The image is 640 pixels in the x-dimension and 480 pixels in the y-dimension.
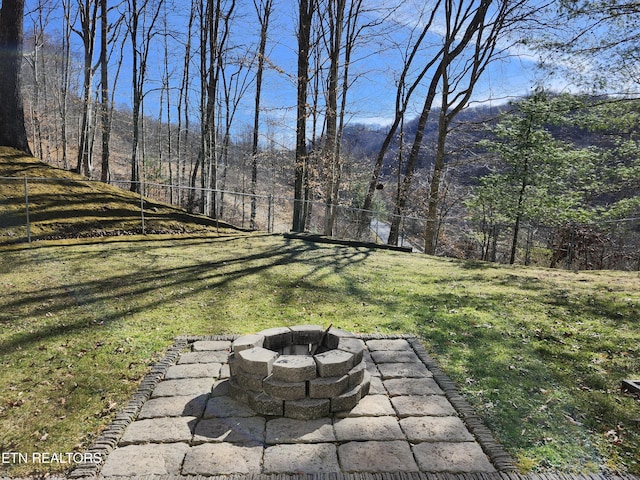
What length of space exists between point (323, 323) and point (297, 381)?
2.01m

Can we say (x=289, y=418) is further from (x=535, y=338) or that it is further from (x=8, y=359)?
(x=535, y=338)

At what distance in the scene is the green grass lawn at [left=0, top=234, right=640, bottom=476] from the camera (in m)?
2.86

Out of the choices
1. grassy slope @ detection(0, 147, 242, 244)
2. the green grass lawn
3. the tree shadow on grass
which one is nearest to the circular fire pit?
the green grass lawn

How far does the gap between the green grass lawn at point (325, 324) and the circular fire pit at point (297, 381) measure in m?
1.04

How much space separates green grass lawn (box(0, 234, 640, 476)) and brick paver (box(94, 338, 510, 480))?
1.14 feet

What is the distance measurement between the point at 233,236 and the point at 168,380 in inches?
285

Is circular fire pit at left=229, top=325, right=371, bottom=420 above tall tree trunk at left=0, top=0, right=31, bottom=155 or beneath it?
beneath

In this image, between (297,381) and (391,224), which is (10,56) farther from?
(391,224)

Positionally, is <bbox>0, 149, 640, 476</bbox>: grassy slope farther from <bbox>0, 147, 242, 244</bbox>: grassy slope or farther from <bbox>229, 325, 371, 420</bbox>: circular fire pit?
<bbox>229, 325, 371, 420</bbox>: circular fire pit

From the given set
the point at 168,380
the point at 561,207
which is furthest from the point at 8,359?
the point at 561,207

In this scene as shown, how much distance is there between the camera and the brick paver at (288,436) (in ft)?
7.86

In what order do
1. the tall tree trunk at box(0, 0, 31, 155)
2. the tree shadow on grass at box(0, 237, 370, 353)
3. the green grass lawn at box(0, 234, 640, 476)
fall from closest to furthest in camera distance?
the green grass lawn at box(0, 234, 640, 476)
the tree shadow on grass at box(0, 237, 370, 353)
the tall tree trunk at box(0, 0, 31, 155)

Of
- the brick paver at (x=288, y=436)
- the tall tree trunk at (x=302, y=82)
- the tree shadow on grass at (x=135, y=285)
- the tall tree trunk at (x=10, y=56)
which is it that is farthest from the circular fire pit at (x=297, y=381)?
the tall tree trunk at (x=10, y=56)

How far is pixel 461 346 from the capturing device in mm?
4355
